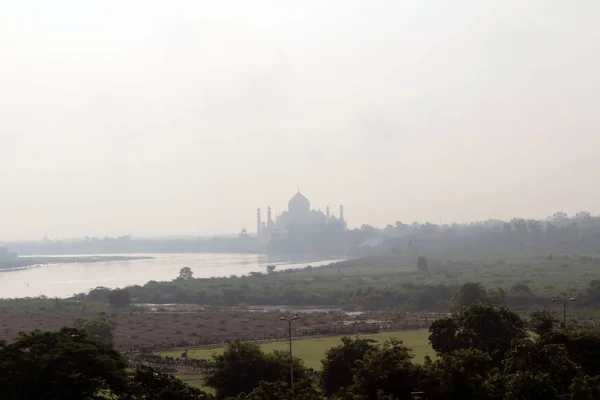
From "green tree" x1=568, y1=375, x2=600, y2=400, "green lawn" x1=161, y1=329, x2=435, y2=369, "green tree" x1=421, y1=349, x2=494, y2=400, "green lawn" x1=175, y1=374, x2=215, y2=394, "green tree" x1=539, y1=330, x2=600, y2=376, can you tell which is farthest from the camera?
"green lawn" x1=161, y1=329, x2=435, y2=369

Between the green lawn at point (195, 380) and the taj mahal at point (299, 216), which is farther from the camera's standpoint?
the taj mahal at point (299, 216)

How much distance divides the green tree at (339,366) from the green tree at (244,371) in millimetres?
802

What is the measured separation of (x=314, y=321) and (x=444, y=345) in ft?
66.8

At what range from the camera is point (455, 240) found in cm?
12044

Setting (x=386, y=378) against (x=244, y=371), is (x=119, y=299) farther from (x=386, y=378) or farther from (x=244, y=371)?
(x=386, y=378)

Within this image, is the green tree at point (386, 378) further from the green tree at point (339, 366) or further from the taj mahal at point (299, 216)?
the taj mahal at point (299, 216)

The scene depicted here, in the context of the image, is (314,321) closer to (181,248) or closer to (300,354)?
(300,354)

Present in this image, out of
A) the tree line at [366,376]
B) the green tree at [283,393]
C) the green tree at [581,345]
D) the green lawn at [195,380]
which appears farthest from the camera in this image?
the green lawn at [195,380]

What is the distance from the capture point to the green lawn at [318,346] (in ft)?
92.9

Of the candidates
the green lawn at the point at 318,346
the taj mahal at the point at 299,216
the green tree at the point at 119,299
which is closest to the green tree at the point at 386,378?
the green lawn at the point at 318,346

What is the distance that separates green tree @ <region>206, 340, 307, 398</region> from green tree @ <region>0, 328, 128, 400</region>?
4.73 meters

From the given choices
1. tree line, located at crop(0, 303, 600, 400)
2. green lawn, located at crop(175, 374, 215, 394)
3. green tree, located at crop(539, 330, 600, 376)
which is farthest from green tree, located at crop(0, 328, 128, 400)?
green tree, located at crop(539, 330, 600, 376)

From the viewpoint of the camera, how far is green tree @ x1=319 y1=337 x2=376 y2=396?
2011 centimetres

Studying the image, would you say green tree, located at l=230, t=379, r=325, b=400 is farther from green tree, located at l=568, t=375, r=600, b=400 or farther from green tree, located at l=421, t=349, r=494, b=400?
green tree, located at l=568, t=375, r=600, b=400
